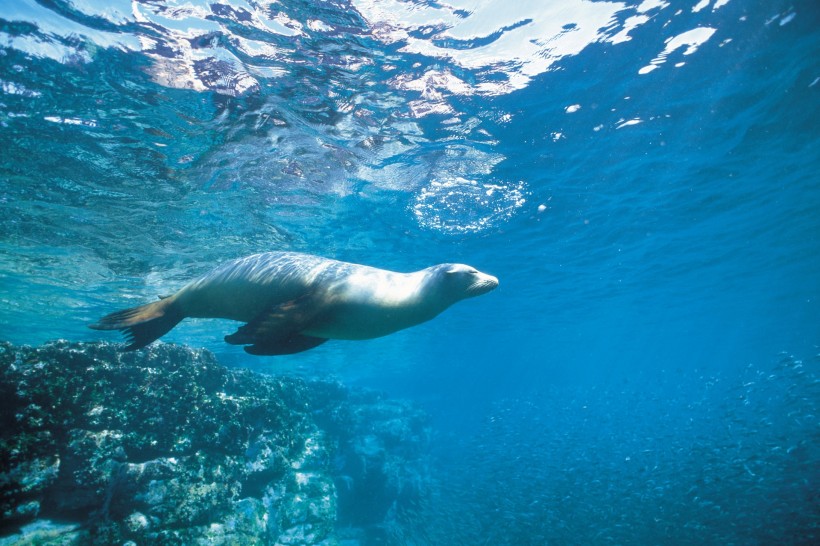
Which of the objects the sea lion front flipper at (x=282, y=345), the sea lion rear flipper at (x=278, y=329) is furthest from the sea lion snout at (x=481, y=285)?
the sea lion front flipper at (x=282, y=345)

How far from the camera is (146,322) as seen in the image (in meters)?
3.94

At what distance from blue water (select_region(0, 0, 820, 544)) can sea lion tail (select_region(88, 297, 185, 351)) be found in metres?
4.51

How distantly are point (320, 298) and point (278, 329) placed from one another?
425 mm

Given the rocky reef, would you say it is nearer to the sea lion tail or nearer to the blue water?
the sea lion tail

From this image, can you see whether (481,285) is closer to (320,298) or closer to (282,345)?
(320,298)

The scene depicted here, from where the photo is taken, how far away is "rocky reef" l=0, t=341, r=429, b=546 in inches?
210

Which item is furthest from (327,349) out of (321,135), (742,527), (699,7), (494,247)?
(699,7)

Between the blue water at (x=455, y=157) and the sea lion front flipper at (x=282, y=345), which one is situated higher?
the blue water at (x=455, y=157)

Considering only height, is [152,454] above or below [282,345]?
below

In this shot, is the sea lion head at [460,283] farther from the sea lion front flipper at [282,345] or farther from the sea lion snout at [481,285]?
the sea lion front flipper at [282,345]

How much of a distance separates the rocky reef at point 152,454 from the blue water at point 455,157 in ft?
14.3

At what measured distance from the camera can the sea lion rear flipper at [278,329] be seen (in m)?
2.93

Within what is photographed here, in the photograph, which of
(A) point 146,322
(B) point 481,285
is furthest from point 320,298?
(A) point 146,322

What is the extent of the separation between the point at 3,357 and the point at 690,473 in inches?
673
